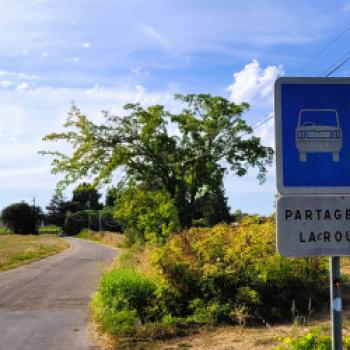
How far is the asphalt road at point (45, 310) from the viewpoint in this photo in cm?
863

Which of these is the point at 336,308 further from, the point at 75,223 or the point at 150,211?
the point at 75,223

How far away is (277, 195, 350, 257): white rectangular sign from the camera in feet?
8.43

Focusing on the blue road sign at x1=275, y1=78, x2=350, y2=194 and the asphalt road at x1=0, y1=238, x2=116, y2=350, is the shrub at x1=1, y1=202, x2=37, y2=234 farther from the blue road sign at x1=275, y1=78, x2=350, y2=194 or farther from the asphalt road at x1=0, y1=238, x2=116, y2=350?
the blue road sign at x1=275, y1=78, x2=350, y2=194

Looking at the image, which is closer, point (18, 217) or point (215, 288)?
point (215, 288)

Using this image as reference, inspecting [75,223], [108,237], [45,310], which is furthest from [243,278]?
[75,223]

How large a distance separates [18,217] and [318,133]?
98722mm

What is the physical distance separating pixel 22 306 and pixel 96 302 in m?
2.86

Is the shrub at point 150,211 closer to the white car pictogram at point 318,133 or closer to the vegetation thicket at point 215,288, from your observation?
the vegetation thicket at point 215,288

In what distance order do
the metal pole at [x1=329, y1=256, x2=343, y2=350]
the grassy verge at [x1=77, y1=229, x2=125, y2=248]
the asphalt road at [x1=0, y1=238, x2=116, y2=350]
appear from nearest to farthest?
the metal pole at [x1=329, y1=256, x2=343, y2=350]
the asphalt road at [x1=0, y1=238, x2=116, y2=350]
the grassy verge at [x1=77, y1=229, x2=125, y2=248]

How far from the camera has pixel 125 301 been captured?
9.47 meters

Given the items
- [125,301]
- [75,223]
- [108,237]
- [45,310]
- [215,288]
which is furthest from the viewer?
[75,223]

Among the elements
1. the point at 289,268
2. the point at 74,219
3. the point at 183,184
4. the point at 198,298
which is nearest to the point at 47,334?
the point at 198,298

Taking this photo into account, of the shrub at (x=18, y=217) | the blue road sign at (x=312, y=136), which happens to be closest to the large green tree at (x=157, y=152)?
the blue road sign at (x=312, y=136)

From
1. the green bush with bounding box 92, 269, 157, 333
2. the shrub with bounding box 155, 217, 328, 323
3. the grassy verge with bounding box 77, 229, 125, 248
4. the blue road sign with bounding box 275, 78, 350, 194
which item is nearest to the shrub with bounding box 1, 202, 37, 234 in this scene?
the grassy verge with bounding box 77, 229, 125, 248
